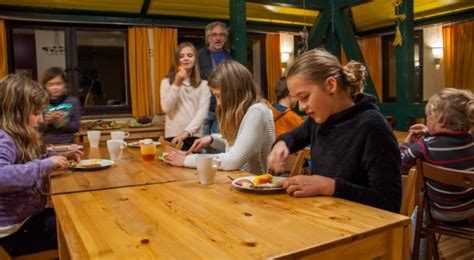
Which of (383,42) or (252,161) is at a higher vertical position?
(383,42)

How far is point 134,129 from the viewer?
492 centimetres

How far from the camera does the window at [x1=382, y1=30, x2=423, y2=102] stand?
22.5 feet

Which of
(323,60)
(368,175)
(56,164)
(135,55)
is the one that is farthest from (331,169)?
(135,55)

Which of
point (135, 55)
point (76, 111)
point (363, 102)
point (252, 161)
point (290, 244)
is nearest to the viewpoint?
point (290, 244)

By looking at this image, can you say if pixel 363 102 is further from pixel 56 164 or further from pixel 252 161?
pixel 56 164

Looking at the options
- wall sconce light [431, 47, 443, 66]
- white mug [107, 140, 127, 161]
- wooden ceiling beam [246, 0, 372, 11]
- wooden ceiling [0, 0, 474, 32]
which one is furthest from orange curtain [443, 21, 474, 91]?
white mug [107, 140, 127, 161]

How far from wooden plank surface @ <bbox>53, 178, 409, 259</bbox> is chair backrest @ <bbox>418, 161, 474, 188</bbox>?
842mm

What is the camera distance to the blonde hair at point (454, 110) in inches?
81.3

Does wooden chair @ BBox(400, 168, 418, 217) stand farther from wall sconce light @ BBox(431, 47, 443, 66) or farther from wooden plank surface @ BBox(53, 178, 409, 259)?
wall sconce light @ BBox(431, 47, 443, 66)

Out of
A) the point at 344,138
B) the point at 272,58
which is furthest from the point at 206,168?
the point at 272,58

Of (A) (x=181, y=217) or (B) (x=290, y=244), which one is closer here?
(B) (x=290, y=244)

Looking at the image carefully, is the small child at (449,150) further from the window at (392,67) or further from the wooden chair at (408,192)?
the window at (392,67)

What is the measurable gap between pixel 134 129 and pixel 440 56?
16.7 feet

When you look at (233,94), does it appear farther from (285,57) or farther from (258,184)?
(285,57)
